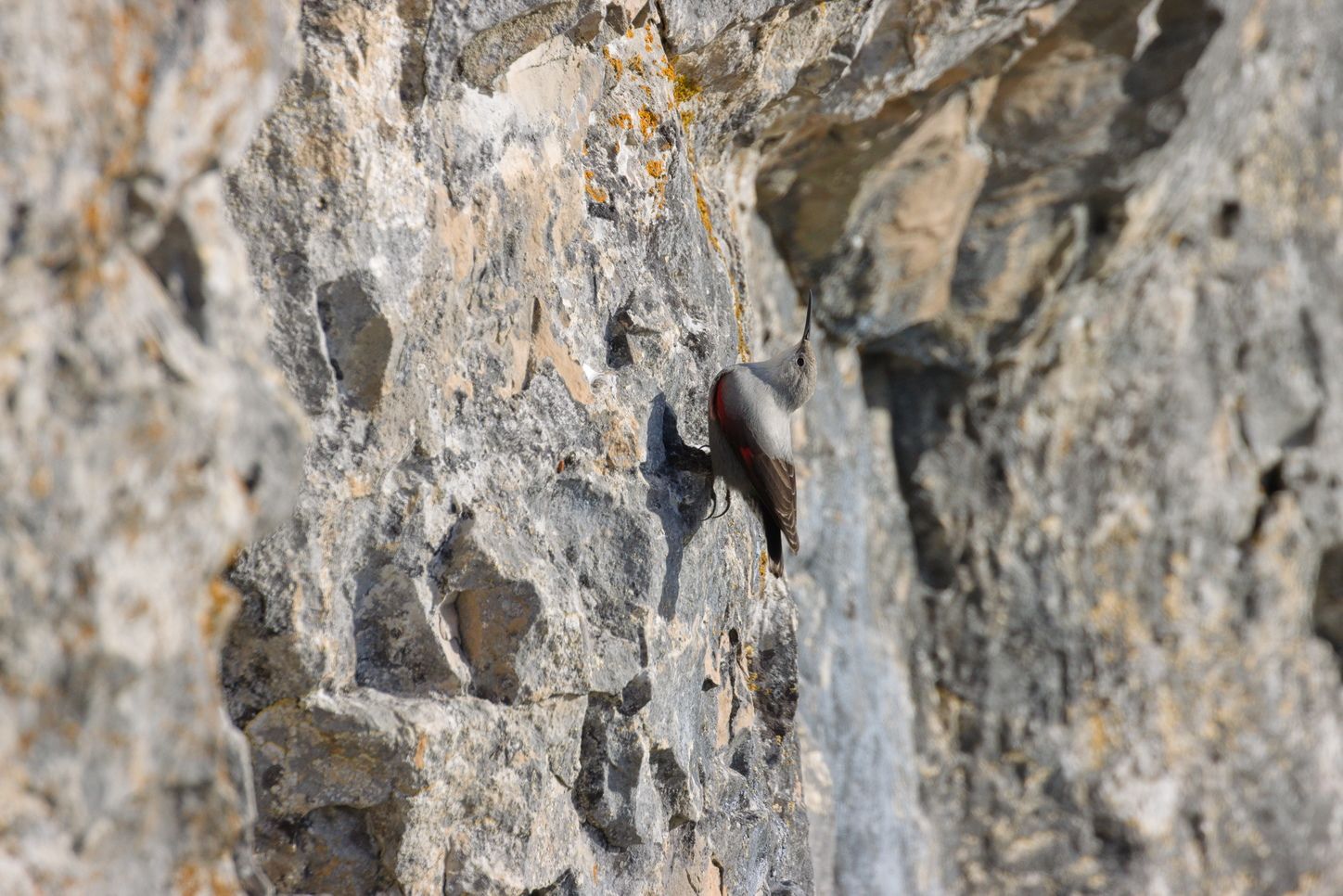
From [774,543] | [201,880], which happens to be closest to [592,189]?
[774,543]

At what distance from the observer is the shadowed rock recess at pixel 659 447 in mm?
1359

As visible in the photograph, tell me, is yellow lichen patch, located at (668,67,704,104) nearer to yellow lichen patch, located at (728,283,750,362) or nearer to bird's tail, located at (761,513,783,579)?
yellow lichen patch, located at (728,283,750,362)

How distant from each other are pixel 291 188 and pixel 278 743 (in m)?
0.98

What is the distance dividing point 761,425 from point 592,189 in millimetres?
741

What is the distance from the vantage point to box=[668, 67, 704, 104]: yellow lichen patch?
356 cm

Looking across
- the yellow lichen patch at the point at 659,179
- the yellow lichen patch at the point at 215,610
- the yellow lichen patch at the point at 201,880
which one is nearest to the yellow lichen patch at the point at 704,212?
the yellow lichen patch at the point at 659,179

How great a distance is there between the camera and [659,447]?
3.09 metres

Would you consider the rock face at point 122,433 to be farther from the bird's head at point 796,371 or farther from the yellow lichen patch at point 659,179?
the bird's head at point 796,371

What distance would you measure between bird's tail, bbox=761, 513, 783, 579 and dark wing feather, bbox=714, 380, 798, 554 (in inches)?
1.4

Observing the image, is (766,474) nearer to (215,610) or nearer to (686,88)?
(686,88)

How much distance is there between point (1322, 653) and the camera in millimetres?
7176

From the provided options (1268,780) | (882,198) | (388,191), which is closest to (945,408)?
(882,198)

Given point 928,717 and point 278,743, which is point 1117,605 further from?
point 278,743

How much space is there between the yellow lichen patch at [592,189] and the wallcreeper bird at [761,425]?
0.57 m
